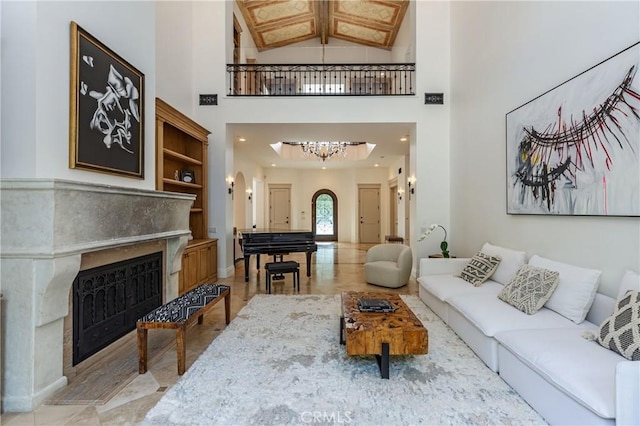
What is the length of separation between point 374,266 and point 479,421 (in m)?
3.51

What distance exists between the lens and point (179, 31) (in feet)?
17.6

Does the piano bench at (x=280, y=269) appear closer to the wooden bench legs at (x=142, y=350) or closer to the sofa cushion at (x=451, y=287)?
the sofa cushion at (x=451, y=287)

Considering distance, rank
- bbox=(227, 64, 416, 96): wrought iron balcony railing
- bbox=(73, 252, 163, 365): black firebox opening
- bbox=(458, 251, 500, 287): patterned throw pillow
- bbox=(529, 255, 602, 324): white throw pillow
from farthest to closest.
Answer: bbox=(227, 64, 416, 96): wrought iron balcony railing < bbox=(458, 251, 500, 287): patterned throw pillow < bbox=(73, 252, 163, 365): black firebox opening < bbox=(529, 255, 602, 324): white throw pillow

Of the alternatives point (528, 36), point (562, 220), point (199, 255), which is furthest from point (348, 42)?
point (562, 220)

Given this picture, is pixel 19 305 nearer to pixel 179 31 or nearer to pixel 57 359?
pixel 57 359

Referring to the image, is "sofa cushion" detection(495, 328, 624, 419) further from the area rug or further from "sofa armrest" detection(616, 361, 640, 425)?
the area rug

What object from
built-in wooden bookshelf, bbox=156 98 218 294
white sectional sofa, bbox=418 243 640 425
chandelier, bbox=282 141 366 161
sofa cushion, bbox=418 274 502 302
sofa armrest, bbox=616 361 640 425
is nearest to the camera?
sofa armrest, bbox=616 361 640 425

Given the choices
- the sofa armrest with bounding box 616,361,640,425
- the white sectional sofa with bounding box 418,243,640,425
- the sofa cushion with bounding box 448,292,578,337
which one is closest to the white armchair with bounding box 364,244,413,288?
the white sectional sofa with bounding box 418,243,640,425

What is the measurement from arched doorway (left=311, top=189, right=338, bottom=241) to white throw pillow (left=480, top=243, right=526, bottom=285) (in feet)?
29.6

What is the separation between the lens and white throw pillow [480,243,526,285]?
3406 millimetres

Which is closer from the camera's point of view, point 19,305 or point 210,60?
point 19,305

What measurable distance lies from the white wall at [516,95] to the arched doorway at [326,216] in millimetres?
7219

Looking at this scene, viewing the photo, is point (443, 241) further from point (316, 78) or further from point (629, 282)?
point (316, 78)

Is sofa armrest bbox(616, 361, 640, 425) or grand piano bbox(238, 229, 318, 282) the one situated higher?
grand piano bbox(238, 229, 318, 282)
